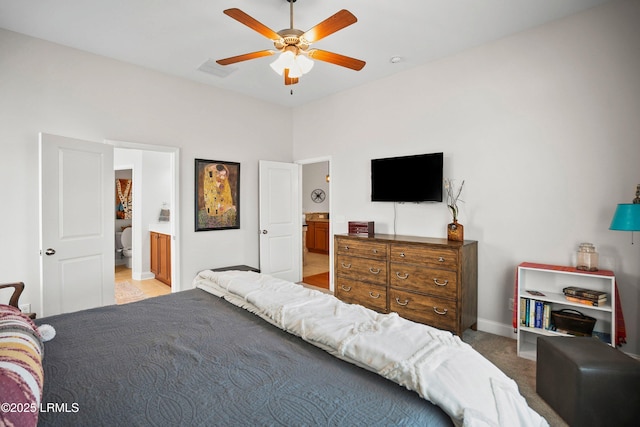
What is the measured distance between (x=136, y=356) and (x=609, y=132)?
366 cm

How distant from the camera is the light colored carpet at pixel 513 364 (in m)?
2.05

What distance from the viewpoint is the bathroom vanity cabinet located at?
503cm

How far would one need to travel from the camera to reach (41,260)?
117 inches

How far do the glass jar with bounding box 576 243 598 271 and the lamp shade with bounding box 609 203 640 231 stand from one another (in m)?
0.33

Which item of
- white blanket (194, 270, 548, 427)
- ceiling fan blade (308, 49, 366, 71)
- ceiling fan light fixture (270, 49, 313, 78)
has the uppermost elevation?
ceiling fan blade (308, 49, 366, 71)

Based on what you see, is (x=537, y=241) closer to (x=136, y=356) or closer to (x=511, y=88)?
(x=511, y=88)

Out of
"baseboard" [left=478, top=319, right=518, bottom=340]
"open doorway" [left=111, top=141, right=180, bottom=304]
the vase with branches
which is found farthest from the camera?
"open doorway" [left=111, top=141, right=180, bottom=304]

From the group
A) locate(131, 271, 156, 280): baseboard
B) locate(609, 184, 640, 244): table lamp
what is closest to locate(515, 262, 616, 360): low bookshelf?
locate(609, 184, 640, 244): table lamp

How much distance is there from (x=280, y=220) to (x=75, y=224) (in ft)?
8.77

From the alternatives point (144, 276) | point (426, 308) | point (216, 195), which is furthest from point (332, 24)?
point (144, 276)

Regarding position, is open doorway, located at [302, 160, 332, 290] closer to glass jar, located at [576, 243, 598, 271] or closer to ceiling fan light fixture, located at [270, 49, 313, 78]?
glass jar, located at [576, 243, 598, 271]

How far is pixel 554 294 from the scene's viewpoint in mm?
2852

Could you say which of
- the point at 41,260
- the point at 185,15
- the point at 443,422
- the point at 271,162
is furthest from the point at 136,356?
the point at 271,162

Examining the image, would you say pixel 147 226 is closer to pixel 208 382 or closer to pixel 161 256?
pixel 161 256
